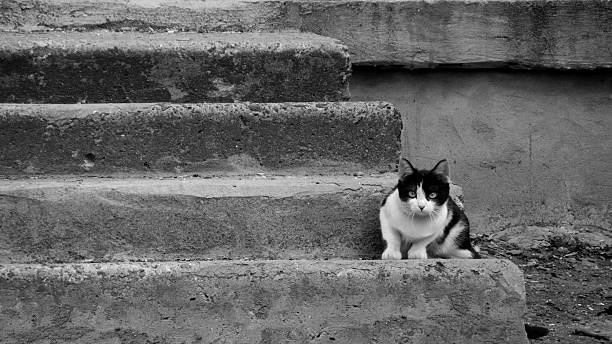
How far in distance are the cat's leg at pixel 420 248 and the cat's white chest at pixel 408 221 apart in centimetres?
2

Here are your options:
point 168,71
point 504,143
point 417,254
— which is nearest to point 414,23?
point 504,143

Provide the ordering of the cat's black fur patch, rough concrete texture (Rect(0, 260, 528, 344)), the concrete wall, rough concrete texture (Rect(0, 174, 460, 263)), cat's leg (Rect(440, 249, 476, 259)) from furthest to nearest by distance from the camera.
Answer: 1. the concrete wall
2. cat's leg (Rect(440, 249, 476, 259))
3. the cat's black fur patch
4. rough concrete texture (Rect(0, 174, 460, 263))
5. rough concrete texture (Rect(0, 260, 528, 344))

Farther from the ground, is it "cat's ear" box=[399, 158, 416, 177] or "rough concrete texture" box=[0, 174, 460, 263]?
"cat's ear" box=[399, 158, 416, 177]

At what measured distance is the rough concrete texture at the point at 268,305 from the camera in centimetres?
373

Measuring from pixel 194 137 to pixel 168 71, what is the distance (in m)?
0.49

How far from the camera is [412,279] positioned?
12.3 ft

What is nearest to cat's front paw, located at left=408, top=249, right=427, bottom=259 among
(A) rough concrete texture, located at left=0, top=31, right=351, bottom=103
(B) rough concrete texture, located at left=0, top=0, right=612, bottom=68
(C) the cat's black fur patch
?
(C) the cat's black fur patch

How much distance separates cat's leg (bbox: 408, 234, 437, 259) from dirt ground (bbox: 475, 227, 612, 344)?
0.59m

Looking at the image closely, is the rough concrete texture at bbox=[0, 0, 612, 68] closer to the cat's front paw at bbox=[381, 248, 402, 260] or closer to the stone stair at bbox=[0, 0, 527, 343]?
the stone stair at bbox=[0, 0, 527, 343]

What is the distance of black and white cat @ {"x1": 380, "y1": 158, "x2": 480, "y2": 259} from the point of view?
165 inches

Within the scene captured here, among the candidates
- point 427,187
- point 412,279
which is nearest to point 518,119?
point 427,187

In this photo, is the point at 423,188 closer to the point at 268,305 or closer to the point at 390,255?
the point at 390,255

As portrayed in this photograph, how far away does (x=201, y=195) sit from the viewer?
417cm

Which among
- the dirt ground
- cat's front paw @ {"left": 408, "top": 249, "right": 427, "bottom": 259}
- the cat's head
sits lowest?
the dirt ground
